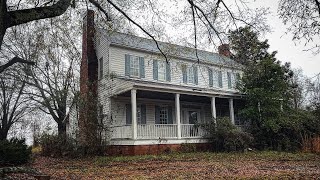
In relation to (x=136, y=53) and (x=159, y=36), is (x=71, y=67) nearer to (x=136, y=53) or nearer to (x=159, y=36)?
(x=136, y=53)

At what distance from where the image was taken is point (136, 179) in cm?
824

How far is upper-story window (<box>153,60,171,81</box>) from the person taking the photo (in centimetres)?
2212

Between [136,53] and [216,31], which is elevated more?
[136,53]

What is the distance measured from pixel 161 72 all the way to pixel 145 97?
245cm

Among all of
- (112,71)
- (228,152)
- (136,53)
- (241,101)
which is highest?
(136,53)

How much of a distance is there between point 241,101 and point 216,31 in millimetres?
15295

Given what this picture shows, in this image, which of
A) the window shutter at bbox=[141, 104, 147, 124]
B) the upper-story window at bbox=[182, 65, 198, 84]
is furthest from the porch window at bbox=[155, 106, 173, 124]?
the upper-story window at bbox=[182, 65, 198, 84]

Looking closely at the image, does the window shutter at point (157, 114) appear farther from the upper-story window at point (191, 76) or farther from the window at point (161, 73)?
the upper-story window at point (191, 76)

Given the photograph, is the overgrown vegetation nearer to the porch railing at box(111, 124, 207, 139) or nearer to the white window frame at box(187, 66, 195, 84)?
→ the porch railing at box(111, 124, 207, 139)

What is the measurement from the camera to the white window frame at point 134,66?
21.1m

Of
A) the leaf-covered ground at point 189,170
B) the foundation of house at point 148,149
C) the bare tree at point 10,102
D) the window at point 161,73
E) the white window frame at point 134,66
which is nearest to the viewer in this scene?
the leaf-covered ground at point 189,170

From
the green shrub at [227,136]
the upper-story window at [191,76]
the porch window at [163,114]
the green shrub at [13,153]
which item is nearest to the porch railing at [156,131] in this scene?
the green shrub at [227,136]

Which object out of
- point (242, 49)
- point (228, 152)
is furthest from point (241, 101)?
point (242, 49)

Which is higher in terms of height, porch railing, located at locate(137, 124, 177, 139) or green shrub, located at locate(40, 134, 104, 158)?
porch railing, located at locate(137, 124, 177, 139)
